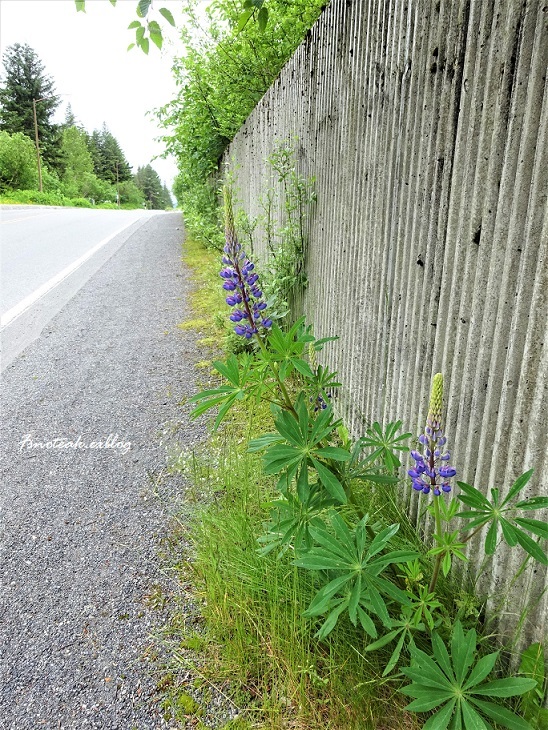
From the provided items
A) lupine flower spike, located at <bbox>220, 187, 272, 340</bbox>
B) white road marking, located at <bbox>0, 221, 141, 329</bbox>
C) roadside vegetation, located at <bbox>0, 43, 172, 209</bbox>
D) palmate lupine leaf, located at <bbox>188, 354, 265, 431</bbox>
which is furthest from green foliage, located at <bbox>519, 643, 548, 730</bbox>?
roadside vegetation, located at <bbox>0, 43, 172, 209</bbox>

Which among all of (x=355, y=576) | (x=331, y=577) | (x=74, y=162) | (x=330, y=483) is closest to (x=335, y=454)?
(x=330, y=483)

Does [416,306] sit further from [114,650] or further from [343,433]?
[114,650]

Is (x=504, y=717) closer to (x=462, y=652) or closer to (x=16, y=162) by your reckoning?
(x=462, y=652)

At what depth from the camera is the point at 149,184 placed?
120m

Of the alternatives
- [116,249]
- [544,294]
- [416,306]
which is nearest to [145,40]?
[416,306]

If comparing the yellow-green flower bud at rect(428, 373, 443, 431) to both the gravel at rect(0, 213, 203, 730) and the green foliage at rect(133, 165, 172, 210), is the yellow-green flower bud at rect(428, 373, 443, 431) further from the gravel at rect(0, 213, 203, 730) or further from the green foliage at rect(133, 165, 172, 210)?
the green foliage at rect(133, 165, 172, 210)

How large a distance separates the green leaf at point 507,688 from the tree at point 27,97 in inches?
2317

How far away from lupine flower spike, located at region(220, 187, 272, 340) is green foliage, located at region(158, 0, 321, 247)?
4.82 metres

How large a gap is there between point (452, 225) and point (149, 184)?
129m

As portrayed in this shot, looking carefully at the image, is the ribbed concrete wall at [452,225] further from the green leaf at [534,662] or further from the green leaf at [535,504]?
the green leaf at [535,504]

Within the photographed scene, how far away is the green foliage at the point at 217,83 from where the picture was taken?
7426 millimetres

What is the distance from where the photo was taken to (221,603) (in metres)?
2.14

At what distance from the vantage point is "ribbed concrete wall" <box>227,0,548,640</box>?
1.53m

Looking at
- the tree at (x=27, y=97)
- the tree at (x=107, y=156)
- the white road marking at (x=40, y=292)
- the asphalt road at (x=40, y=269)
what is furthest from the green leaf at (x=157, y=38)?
the tree at (x=107, y=156)
